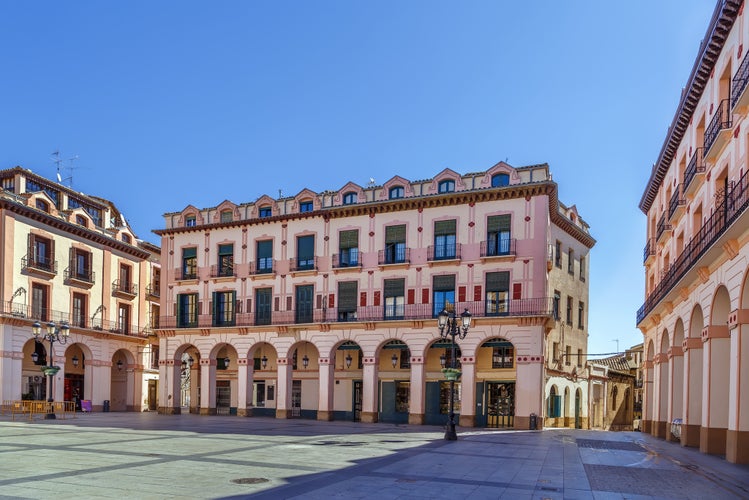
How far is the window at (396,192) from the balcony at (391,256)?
3210 mm

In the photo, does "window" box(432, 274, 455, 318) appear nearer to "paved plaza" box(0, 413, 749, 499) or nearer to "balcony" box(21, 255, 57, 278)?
"paved plaza" box(0, 413, 749, 499)

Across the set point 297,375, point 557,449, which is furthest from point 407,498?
point 297,375

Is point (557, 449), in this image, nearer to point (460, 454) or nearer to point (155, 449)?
point (460, 454)

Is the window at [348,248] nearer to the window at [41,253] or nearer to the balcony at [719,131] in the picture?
the window at [41,253]

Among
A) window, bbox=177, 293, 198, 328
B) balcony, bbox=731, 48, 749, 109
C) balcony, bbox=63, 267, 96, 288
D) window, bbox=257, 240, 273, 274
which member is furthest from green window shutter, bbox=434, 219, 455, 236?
balcony, bbox=63, 267, 96, 288

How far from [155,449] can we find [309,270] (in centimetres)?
2168

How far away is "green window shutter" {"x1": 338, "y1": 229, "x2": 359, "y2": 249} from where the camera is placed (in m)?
38.9

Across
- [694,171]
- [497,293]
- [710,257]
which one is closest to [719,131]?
[710,257]

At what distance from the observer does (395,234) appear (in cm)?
3781

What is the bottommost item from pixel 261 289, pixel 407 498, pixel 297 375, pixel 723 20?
pixel 297 375

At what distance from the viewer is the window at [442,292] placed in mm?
35875

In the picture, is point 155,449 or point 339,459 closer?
point 339,459

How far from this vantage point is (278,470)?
14484 mm

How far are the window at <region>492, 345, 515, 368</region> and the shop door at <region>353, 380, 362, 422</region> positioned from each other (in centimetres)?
889
